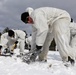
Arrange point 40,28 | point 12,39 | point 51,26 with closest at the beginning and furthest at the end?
1. point 40,28
2. point 51,26
3. point 12,39

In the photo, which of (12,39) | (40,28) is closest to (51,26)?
(40,28)

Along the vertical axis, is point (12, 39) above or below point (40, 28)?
below

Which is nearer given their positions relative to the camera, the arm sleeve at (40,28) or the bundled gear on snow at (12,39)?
the arm sleeve at (40,28)

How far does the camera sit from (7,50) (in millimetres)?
12961

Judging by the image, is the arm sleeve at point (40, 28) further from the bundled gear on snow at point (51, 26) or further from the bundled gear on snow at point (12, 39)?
the bundled gear on snow at point (12, 39)

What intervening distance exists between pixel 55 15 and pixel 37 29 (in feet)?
2.13

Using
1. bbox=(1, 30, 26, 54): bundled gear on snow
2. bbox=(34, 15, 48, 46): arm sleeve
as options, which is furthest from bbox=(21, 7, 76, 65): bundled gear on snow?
bbox=(1, 30, 26, 54): bundled gear on snow

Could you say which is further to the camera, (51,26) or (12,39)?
(12,39)

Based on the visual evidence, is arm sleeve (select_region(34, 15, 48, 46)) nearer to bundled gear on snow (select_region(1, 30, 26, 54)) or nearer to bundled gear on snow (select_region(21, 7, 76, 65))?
bundled gear on snow (select_region(21, 7, 76, 65))

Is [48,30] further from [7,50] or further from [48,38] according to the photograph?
[7,50]

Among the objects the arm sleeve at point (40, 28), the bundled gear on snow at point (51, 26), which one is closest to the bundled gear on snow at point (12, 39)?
the bundled gear on snow at point (51, 26)

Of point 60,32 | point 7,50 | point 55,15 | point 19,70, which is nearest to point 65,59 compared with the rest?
point 60,32

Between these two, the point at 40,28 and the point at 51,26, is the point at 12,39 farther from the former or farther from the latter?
the point at 40,28

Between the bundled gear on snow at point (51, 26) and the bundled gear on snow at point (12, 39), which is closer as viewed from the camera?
the bundled gear on snow at point (51, 26)
